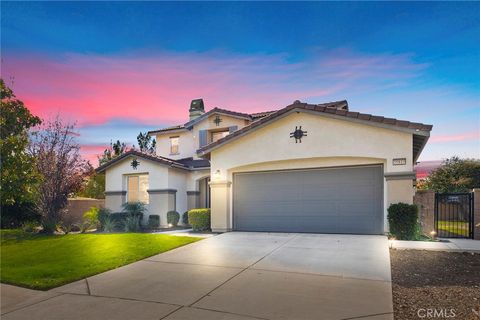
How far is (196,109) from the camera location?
24.7m

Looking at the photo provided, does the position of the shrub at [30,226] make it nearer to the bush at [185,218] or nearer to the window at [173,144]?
the bush at [185,218]

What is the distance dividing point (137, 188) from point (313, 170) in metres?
11.7

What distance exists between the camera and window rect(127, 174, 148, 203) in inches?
778

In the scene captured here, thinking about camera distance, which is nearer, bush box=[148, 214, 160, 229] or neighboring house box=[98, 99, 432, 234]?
neighboring house box=[98, 99, 432, 234]

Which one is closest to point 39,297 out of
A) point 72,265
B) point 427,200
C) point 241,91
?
point 72,265

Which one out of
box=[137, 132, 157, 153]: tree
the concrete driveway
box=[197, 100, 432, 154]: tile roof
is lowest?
the concrete driveway

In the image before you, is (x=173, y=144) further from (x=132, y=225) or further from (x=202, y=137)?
(x=132, y=225)

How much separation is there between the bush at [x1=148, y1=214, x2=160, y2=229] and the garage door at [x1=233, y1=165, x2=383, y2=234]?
6.19m

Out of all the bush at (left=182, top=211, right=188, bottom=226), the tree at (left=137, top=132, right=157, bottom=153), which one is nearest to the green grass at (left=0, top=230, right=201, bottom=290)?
A: the bush at (left=182, top=211, right=188, bottom=226)

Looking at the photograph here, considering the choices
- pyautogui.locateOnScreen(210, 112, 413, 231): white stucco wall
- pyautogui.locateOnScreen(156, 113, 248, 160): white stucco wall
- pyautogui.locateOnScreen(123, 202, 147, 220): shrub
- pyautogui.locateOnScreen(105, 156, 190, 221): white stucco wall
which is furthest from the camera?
pyautogui.locateOnScreen(156, 113, 248, 160): white stucco wall

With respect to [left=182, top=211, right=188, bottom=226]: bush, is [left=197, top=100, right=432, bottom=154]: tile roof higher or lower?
higher

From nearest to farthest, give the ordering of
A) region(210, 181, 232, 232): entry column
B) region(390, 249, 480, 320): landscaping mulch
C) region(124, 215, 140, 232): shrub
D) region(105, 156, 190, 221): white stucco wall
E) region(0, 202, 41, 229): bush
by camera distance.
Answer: region(390, 249, 480, 320): landscaping mulch, region(210, 181, 232, 232): entry column, region(124, 215, 140, 232): shrub, region(0, 202, 41, 229): bush, region(105, 156, 190, 221): white stucco wall

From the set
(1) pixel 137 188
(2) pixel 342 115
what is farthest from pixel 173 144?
(2) pixel 342 115

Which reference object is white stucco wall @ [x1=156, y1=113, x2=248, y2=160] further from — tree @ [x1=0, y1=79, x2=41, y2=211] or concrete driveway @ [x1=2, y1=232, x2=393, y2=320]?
concrete driveway @ [x1=2, y1=232, x2=393, y2=320]
